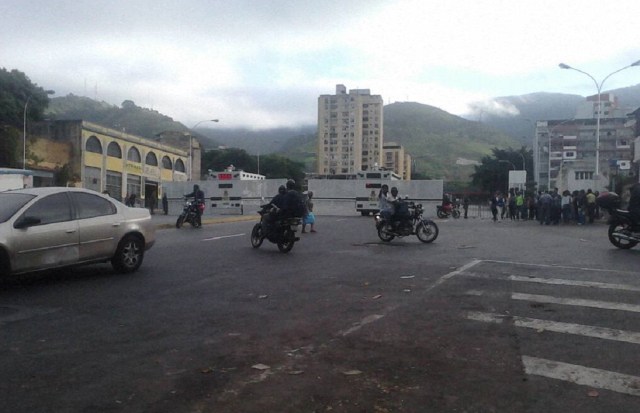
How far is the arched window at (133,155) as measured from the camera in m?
62.4

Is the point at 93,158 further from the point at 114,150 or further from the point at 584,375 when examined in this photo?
the point at 584,375

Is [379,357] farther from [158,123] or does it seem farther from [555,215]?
[158,123]

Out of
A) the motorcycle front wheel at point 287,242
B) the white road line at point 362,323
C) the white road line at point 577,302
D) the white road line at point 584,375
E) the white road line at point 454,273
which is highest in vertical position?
the motorcycle front wheel at point 287,242

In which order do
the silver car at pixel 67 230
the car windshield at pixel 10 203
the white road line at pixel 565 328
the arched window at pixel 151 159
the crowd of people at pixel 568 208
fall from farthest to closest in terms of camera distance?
the arched window at pixel 151 159
the crowd of people at pixel 568 208
the car windshield at pixel 10 203
the silver car at pixel 67 230
the white road line at pixel 565 328

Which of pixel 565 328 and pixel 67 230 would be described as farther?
pixel 67 230

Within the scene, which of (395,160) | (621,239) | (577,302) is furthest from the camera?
(395,160)

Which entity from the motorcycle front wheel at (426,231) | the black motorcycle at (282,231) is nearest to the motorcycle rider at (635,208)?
the motorcycle front wheel at (426,231)

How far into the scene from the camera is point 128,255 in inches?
360

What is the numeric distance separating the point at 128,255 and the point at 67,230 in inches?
49.6

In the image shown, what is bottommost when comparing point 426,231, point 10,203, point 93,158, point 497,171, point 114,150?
point 426,231

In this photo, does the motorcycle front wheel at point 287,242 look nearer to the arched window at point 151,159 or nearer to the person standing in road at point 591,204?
the person standing in road at point 591,204

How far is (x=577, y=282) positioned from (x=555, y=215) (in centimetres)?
1871

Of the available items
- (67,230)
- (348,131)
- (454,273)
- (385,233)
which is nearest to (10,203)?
(67,230)

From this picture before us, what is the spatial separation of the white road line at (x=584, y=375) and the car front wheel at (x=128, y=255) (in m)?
6.59
